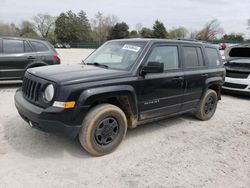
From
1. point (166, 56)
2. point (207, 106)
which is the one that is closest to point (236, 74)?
point (207, 106)

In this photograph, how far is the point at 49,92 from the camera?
3.14 m

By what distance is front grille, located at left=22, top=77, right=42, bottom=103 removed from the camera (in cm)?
329

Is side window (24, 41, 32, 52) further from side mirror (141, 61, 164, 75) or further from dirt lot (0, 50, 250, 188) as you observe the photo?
side mirror (141, 61, 164, 75)

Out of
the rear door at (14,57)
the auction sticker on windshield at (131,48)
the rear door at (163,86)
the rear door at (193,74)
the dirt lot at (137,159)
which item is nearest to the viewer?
the dirt lot at (137,159)

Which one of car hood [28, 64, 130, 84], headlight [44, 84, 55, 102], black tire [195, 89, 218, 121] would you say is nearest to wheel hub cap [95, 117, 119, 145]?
car hood [28, 64, 130, 84]

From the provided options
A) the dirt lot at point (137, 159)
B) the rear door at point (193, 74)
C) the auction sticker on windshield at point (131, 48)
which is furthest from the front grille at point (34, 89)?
the rear door at point (193, 74)

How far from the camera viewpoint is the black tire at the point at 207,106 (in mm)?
5164

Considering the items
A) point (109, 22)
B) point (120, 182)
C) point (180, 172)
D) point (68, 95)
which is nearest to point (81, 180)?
point (120, 182)

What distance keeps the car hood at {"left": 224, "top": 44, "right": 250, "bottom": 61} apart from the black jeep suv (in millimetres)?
5015

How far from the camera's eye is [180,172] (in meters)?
3.16

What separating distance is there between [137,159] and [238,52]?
7985 mm

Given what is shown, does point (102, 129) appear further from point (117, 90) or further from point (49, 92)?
point (49, 92)

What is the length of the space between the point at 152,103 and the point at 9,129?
2.68 metres

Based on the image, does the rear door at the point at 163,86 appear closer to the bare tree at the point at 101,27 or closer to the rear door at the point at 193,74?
the rear door at the point at 193,74
